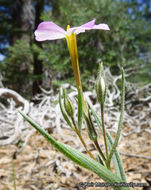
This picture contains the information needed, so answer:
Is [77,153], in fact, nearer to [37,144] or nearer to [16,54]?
[37,144]

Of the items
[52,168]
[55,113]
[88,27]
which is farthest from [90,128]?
[55,113]

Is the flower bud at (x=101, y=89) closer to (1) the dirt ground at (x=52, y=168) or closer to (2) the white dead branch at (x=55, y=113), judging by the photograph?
(1) the dirt ground at (x=52, y=168)

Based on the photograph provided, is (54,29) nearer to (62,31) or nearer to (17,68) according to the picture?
(62,31)

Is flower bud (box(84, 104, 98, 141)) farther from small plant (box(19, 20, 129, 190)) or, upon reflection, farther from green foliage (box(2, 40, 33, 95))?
green foliage (box(2, 40, 33, 95))

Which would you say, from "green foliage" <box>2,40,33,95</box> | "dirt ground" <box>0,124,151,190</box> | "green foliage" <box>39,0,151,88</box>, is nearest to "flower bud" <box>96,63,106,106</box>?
"dirt ground" <box>0,124,151,190</box>

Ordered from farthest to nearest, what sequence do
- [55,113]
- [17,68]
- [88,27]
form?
[17,68] < [55,113] < [88,27]

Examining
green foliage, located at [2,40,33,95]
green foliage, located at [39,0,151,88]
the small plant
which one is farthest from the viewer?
green foliage, located at [2,40,33,95]

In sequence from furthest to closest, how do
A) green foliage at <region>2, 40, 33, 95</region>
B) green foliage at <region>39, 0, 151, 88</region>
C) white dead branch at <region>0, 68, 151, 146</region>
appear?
green foliage at <region>2, 40, 33, 95</region>, green foliage at <region>39, 0, 151, 88</region>, white dead branch at <region>0, 68, 151, 146</region>
